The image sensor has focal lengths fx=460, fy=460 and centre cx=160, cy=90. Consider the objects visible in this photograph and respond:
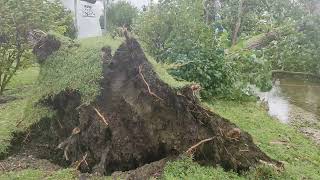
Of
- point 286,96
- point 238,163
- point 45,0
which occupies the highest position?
point 45,0

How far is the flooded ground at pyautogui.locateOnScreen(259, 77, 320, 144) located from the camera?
27.7ft

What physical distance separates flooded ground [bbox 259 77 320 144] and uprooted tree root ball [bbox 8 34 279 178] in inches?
116

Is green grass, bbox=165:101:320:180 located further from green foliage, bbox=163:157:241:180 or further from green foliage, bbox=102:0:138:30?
green foliage, bbox=102:0:138:30

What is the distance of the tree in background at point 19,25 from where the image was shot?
8.67 metres

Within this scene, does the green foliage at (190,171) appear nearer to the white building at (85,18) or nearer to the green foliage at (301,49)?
the green foliage at (301,49)

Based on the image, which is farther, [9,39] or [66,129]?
[9,39]

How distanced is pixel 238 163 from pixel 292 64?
827 centimetres

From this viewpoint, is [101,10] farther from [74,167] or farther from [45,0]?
[74,167]

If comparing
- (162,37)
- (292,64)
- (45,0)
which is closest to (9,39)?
(45,0)

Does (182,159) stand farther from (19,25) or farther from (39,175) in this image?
(19,25)

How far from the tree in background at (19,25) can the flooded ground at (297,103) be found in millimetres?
4967

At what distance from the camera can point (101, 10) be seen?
88.3ft

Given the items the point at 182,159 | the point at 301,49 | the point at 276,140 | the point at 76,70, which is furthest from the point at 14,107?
the point at 301,49

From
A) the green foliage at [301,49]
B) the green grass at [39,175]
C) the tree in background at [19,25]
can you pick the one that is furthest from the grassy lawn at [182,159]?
the green foliage at [301,49]
